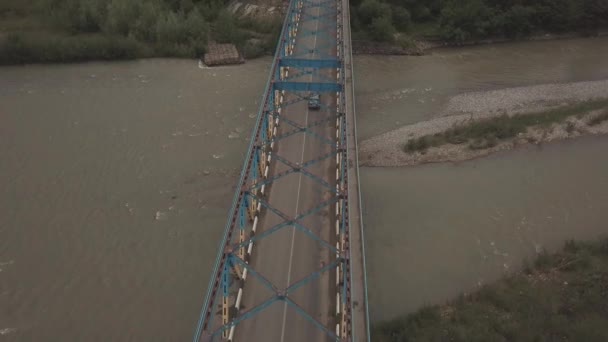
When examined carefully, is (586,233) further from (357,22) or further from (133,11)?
(133,11)

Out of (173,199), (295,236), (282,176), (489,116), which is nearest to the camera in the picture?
(295,236)

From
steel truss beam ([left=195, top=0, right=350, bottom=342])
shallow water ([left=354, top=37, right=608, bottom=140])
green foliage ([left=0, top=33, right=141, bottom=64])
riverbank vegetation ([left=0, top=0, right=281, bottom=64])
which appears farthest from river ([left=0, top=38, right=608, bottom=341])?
steel truss beam ([left=195, top=0, right=350, bottom=342])

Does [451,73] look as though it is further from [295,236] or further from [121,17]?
[121,17]

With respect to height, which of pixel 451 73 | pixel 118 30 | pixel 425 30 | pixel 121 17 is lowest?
pixel 451 73

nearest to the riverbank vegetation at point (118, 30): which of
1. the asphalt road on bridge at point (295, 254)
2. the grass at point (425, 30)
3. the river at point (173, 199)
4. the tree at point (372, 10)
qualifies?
the river at point (173, 199)

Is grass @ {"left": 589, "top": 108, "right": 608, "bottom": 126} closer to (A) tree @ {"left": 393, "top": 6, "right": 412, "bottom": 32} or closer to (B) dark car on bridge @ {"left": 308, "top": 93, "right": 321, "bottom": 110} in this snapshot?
(A) tree @ {"left": 393, "top": 6, "right": 412, "bottom": 32}

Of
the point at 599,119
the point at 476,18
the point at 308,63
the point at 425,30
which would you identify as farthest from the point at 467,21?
the point at 308,63
